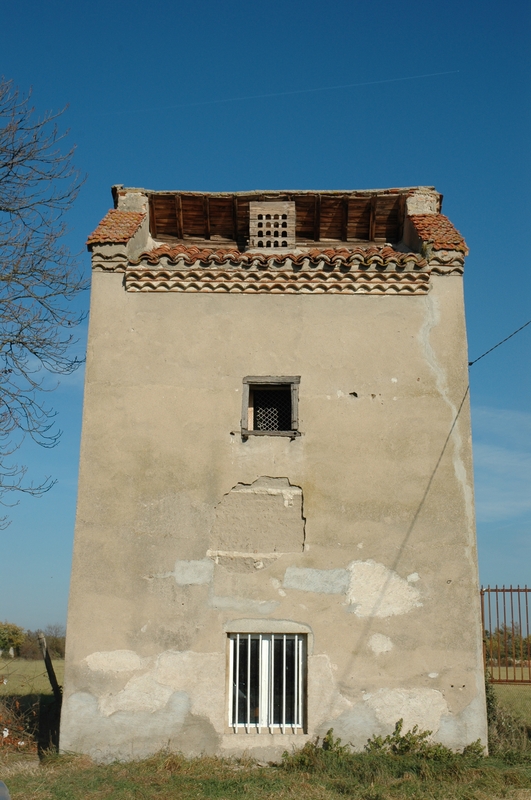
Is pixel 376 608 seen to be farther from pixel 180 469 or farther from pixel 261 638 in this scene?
pixel 180 469

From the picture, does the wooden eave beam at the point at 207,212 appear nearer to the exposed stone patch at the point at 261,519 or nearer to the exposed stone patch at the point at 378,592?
the exposed stone patch at the point at 261,519

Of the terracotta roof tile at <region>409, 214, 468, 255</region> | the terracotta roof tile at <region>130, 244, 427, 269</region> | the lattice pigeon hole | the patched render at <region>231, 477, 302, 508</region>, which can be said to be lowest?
the patched render at <region>231, 477, 302, 508</region>

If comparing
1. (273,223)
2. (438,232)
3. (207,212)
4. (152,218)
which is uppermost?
(207,212)

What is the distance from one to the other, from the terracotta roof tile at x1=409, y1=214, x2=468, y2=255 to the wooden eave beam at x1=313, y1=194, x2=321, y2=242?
5.39ft

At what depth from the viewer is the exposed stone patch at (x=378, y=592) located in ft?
28.0

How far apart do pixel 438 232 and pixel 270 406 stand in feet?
11.9

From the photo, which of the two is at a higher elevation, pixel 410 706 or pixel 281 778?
pixel 410 706

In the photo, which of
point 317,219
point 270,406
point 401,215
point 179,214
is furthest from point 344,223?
point 270,406

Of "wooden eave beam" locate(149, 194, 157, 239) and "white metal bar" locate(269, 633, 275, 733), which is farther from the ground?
"wooden eave beam" locate(149, 194, 157, 239)

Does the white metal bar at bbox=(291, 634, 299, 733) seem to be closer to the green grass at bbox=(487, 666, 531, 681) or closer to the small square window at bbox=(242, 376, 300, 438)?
the small square window at bbox=(242, 376, 300, 438)

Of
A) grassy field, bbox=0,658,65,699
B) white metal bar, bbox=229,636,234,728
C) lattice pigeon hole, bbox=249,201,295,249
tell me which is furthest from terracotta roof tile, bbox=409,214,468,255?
grassy field, bbox=0,658,65,699

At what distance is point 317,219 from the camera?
39.1ft

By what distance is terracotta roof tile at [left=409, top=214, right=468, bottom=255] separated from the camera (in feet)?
32.1

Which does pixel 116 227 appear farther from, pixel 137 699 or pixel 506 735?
pixel 506 735
